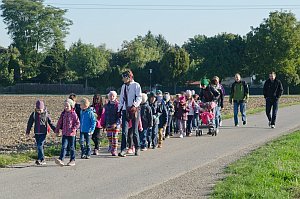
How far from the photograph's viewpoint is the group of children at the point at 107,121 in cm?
1330

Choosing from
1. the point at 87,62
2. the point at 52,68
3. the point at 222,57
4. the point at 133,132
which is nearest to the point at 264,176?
the point at 133,132

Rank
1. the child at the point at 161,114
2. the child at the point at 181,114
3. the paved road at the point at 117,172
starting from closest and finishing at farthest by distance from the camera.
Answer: the paved road at the point at 117,172 → the child at the point at 161,114 → the child at the point at 181,114

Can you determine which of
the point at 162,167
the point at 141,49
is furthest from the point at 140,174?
the point at 141,49

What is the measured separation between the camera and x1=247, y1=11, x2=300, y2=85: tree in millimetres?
84750

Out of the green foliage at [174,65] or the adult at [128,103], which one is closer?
the adult at [128,103]

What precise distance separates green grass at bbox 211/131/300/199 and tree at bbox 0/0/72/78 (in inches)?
4151

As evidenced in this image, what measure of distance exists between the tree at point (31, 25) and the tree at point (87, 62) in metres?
10.9

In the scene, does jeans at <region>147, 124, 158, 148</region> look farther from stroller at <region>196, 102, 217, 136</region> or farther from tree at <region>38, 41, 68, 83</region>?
tree at <region>38, 41, 68, 83</region>

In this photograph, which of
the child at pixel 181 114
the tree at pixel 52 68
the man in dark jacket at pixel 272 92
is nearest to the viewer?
the child at pixel 181 114

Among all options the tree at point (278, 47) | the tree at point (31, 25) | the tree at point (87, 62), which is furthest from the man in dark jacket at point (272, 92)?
the tree at point (31, 25)

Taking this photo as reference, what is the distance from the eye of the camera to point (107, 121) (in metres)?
14.8

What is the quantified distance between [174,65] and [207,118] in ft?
250

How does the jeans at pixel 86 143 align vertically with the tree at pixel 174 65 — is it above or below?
below

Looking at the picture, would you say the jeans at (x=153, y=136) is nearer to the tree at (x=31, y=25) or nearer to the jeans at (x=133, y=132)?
the jeans at (x=133, y=132)
